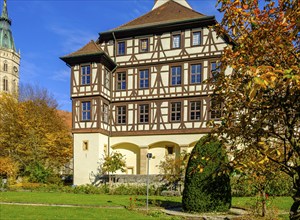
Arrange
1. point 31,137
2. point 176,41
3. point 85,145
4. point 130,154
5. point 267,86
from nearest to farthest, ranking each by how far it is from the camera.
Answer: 1. point 267,86
2. point 85,145
3. point 176,41
4. point 130,154
5. point 31,137

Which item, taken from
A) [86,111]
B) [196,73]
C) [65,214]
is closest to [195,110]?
[196,73]

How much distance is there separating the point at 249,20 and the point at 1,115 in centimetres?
3041

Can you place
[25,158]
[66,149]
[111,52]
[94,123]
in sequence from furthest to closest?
[66,149] → [25,158] → [111,52] → [94,123]

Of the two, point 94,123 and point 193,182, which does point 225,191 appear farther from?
point 94,123

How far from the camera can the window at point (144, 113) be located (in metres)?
24.1

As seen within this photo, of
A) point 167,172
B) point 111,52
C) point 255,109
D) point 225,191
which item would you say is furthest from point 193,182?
point 111,52

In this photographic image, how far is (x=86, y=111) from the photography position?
2350 cm

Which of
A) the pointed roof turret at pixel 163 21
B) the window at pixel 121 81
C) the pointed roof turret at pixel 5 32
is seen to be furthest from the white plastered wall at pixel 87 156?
the pointed roof turret at pixel 5 32

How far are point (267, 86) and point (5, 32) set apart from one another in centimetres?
7578

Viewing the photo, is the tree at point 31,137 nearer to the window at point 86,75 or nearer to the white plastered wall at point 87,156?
the white plastered wall at point 87,156

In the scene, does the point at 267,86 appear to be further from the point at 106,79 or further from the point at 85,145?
the point at 106,79

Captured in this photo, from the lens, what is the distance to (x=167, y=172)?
798 inches

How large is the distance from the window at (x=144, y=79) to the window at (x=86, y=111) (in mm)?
4336

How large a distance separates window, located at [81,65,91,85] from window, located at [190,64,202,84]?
7660mm
